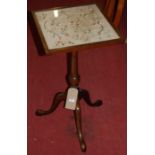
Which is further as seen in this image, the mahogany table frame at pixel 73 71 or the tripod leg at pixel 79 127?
the tripod leg at pixel 79 127

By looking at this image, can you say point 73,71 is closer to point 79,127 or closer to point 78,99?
point 78,99

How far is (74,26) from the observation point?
58.8 inches

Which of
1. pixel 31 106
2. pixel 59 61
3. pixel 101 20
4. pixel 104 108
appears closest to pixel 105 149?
pixel 104 108

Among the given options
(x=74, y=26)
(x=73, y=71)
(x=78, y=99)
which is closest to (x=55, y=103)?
(x=78, y=99)

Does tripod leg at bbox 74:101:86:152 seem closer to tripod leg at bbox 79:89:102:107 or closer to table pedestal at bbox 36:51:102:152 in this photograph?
table pedestal at bbox 36:51:102:152

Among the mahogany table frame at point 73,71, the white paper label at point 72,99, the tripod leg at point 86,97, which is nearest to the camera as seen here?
the mahogany table frame at point 73,71

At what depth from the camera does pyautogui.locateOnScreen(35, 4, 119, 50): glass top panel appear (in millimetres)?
1374

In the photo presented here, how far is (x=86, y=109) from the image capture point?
6.53ft

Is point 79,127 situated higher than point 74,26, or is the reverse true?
point 74,26

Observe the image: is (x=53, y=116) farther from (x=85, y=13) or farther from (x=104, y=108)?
(x=85, y=13)

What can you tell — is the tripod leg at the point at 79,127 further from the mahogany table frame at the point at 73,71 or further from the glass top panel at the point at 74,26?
the glass top panel at the point at 74,26

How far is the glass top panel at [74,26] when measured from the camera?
1.37m

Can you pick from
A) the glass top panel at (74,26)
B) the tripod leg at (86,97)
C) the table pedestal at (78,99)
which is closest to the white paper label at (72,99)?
the table pedestal at (78,99)

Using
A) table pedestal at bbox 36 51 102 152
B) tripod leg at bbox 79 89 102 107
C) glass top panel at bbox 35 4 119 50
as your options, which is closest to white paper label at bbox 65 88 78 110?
table pedestal at bbox 36 51 102 152
